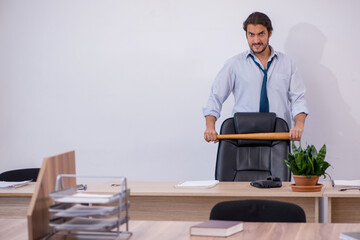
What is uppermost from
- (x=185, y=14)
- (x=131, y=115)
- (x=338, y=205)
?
(x=185, y=14)

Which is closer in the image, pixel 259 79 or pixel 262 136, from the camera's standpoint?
pixel 262 136

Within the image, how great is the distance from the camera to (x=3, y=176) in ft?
14.0

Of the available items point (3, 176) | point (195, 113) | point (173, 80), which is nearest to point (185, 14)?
point (173, 80)

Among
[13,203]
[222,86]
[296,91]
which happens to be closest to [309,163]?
[296,91]

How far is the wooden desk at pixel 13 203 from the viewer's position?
3.29m

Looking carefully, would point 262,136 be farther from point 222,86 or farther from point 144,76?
point 144,76

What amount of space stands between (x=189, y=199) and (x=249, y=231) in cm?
113

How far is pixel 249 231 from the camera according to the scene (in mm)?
2064

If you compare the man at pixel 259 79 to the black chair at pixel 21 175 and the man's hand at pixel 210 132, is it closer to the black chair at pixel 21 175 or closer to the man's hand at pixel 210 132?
the man's hand at pixel 210 132

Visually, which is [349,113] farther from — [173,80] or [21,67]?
[21,67]

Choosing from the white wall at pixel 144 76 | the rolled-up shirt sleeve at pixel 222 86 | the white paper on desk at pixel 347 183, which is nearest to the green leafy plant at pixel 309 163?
the white paper on desk at pixel 347 183

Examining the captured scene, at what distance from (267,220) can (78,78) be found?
3426 millimetres

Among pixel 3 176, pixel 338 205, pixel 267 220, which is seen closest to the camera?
pixel 267 220

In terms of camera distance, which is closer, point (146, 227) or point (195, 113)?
point (146, 227)
